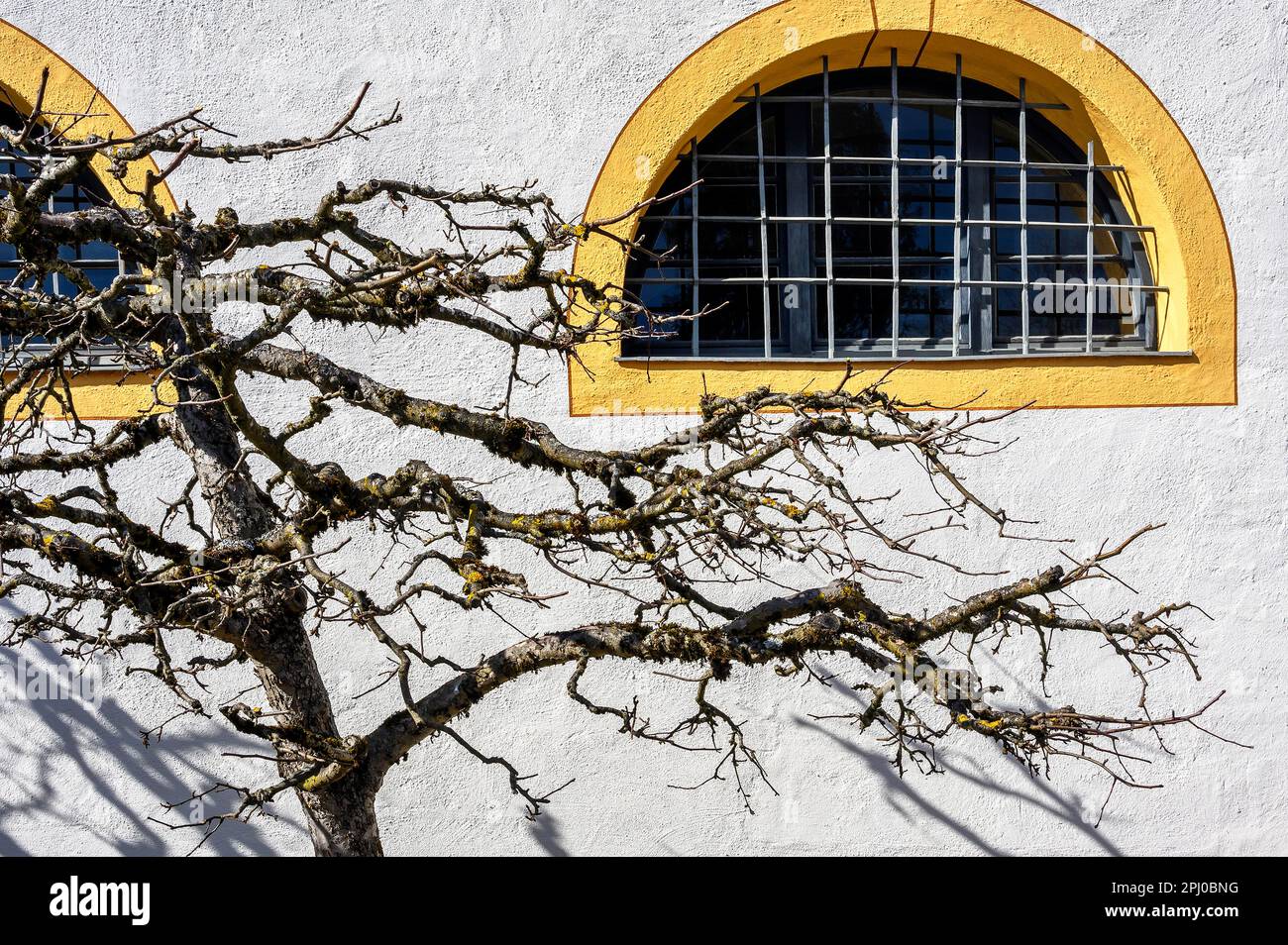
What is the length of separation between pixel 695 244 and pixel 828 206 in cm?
63

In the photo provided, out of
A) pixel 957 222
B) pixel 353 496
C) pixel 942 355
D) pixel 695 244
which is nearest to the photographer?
pixel 353 496

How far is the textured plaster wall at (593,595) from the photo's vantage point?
5.17 meters

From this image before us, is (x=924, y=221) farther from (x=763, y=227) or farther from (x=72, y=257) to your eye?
(x=72, y=257)

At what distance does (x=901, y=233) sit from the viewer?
18.7 ft

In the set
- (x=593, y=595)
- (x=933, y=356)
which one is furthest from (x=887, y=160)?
(x=593, y=595)

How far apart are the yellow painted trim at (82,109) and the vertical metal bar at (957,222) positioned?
3457mm

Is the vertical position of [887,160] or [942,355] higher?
[887,160]

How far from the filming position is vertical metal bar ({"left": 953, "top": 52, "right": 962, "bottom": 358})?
219 inches

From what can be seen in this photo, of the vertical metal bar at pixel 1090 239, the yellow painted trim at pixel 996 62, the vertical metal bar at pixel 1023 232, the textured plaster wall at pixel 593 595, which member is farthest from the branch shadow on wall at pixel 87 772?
the vertical metal bar at pixel 1090 239

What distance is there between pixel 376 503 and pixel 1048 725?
79.0 inches

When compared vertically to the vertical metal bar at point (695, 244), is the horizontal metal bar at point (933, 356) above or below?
below

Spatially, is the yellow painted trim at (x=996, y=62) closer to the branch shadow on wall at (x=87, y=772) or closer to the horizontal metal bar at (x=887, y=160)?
the horizontal metal bar at (x=887, y=160)

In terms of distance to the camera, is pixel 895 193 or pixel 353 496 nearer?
pixel 353 496
